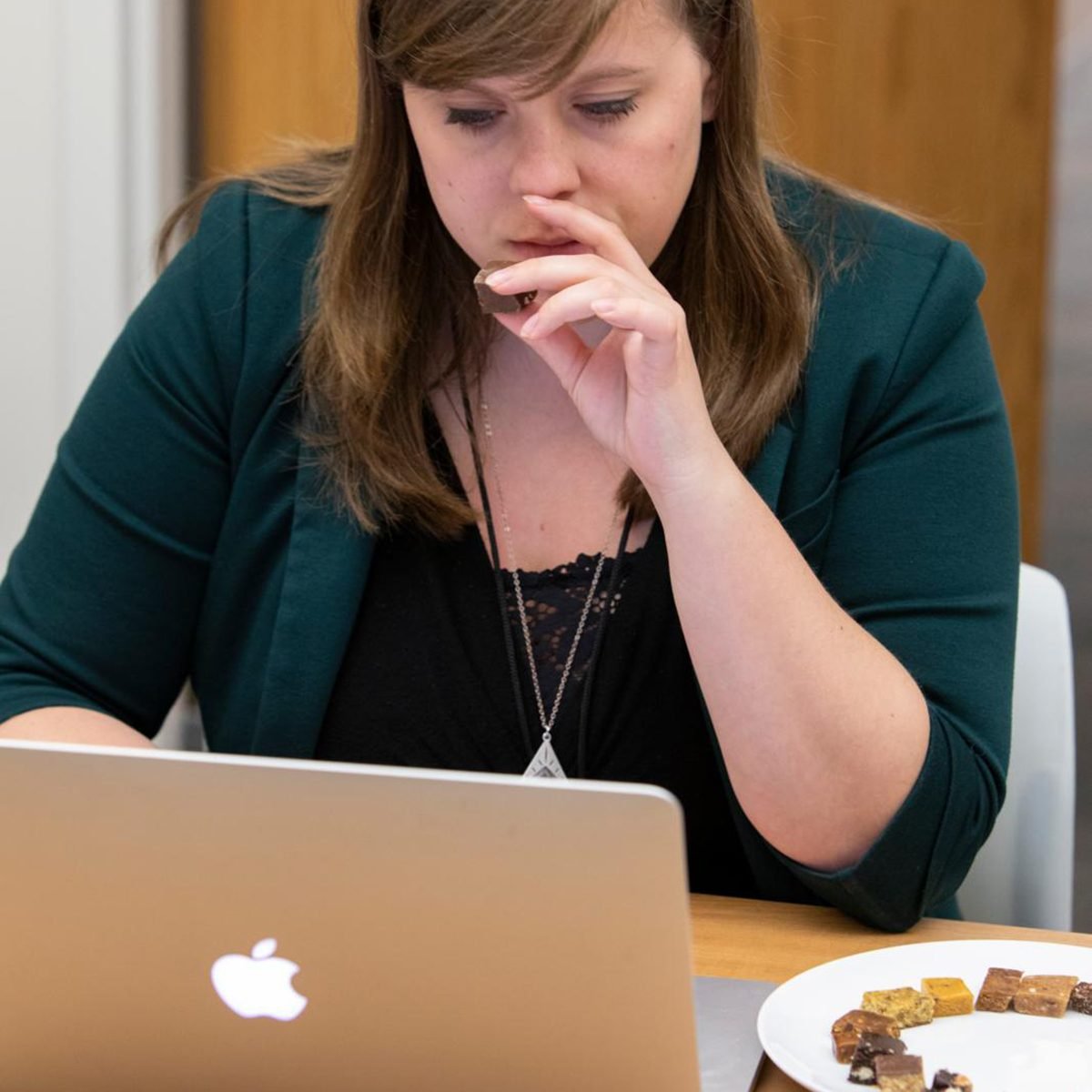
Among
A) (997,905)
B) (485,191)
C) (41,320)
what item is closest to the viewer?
(485,191)

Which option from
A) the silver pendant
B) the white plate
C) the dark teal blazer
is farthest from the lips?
the white plate

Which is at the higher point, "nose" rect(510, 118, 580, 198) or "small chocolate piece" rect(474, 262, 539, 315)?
"nose" rect(510, 118, 580, 198)

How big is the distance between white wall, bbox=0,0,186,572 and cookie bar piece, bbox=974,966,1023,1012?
6.06 ft

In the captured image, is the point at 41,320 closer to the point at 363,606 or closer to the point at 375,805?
the point at 363,606

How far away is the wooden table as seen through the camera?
3.22ft

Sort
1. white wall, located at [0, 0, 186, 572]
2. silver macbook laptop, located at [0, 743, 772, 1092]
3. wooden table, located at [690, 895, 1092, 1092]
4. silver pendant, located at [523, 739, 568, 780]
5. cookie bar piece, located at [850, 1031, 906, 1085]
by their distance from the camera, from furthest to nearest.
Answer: white wall, located at [0, 0, 186, 572] → silver pendant, located at [523, 739, 568, 780] → wooden table, located at [690, 895, 1092, 1092] → cookie bar piece, located at [850, 1031, 906, 1085] → silver macbook laptop, located at [0, 743, 772, 1092]

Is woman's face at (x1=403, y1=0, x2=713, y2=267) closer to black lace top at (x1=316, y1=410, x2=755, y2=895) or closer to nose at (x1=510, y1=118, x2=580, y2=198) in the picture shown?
nose at (x1=510, y1=118, x2=580, y2=198)

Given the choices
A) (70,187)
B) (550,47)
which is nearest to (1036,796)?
(550,47)

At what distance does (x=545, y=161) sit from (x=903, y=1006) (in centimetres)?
59

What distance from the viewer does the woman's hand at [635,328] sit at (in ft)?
3.33

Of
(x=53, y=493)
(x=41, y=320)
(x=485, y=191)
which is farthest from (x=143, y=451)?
(x=41, y=320)

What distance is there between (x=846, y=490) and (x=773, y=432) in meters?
0.07

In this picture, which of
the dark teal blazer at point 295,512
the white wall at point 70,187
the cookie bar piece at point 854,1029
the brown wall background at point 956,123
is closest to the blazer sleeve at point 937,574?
the dark teal blazer at point 295,512

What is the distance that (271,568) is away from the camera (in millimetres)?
1321
